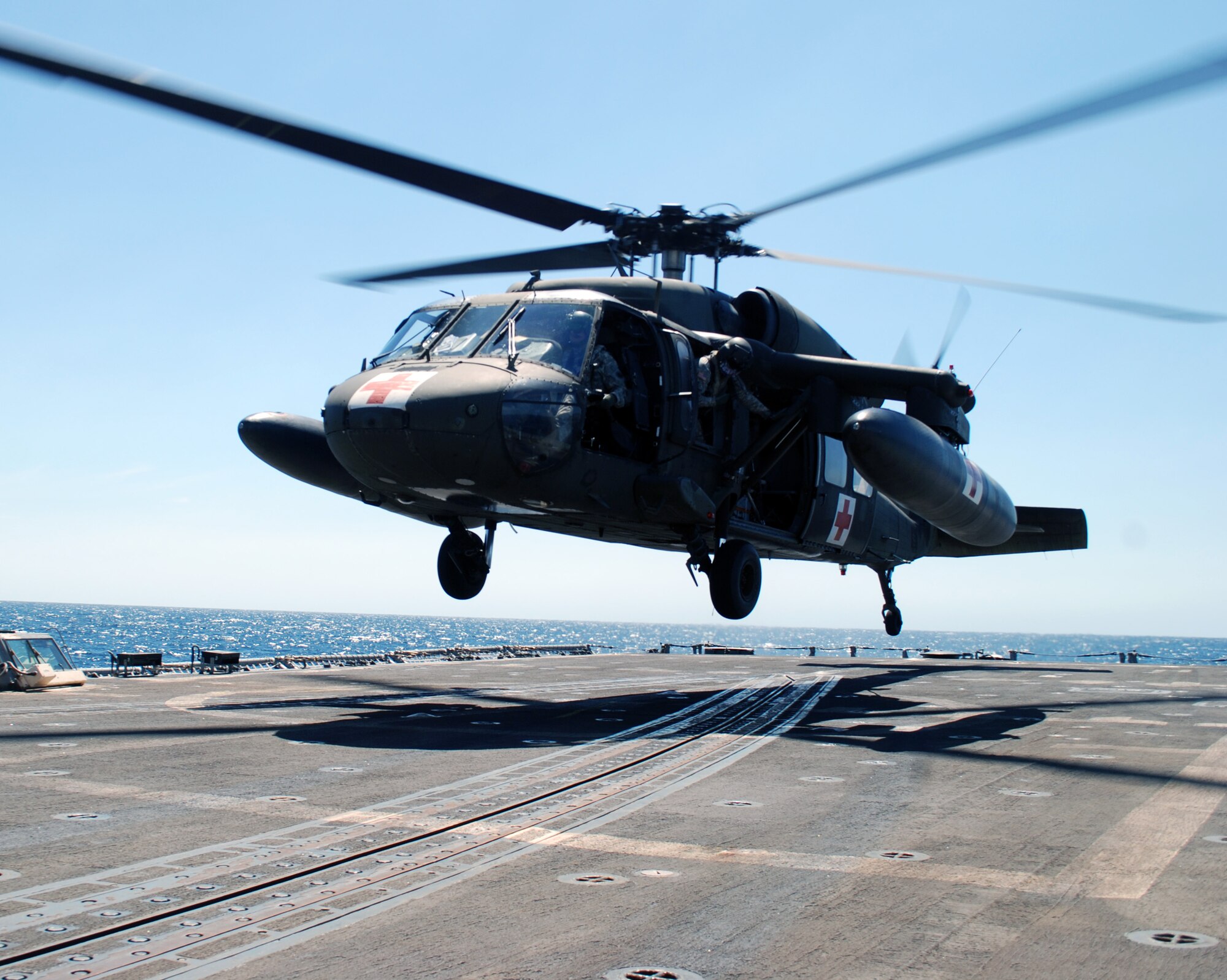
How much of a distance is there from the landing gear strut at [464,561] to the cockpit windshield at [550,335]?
4053 millimetres

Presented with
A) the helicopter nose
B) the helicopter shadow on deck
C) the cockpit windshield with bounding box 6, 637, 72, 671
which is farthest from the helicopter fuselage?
the cockpit windshield with bounding box 6, 637, 72, 671

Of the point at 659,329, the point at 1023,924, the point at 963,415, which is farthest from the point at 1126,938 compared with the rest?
the point at 963,415

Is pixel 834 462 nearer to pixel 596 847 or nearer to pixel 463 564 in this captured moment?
pixel 463 564

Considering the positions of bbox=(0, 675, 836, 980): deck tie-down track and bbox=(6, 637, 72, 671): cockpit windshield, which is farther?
bbox=(6, 637, 72, 671): cockpit windshield

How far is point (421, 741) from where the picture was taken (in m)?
10.3

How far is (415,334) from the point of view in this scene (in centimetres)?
Answer: 1409

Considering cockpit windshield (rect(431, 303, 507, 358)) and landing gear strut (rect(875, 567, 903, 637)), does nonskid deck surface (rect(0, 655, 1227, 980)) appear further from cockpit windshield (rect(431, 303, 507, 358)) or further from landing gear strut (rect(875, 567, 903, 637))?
landing gear strut (rect(875, 567, 903, 637))

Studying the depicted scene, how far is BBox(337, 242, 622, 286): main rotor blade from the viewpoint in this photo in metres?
15.4

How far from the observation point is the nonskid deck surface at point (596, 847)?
432 centimetres

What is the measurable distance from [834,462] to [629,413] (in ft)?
17.2

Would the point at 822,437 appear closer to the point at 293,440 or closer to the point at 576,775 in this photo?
the point at 293,440

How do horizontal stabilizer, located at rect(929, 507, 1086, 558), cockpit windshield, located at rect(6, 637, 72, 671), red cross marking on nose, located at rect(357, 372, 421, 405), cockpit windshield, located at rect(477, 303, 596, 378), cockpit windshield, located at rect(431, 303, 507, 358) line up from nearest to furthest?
red cross marking on nose, located at rect(357, 372, 421, 405)
cockpit windshield, located at rect(477, 303, 596, 378)
cockpit windshield, located at rect(431, 303, 507, 358)
cockpit windshield, located at rect(6, 637, 72, 671)
horizontal stabilizer, located at rect(929, 507, 1086, 558)

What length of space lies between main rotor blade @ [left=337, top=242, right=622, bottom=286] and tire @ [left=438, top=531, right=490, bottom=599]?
392 cm

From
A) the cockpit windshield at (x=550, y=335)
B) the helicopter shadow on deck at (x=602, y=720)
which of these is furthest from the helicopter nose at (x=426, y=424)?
the helicopter shadow on deck at (x=602, y=720)
